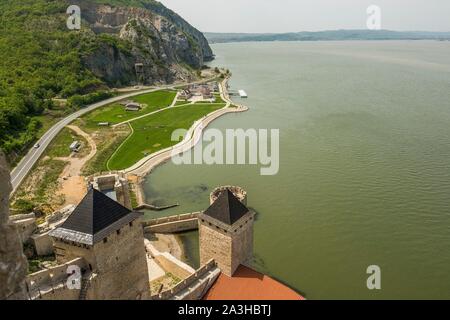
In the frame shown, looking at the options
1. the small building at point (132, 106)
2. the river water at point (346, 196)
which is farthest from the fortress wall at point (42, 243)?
the small building at point (132, 106)

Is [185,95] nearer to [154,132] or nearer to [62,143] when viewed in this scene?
[154,132]

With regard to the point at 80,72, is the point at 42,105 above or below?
below

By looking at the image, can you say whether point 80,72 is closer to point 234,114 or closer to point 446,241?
point 234,114

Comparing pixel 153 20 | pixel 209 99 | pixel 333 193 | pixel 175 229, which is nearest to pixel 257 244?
pixel 175 229

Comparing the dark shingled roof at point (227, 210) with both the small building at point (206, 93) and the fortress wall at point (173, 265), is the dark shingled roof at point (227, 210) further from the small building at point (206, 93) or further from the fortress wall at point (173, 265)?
the small building at point (206, 93)

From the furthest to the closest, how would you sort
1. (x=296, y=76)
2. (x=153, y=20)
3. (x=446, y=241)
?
1. (x=153, y=20)
2. (x=296, y=76)
3. (x=446, y=241)

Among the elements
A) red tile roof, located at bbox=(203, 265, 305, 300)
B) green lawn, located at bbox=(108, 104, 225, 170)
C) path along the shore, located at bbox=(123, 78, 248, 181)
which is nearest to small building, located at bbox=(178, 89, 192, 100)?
green lawn, located at bbox=(108, 104, 225, 170)

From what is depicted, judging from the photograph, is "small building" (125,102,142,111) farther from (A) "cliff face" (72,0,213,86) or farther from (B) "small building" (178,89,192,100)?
(A) "cliff face" (72,0,213,86)
